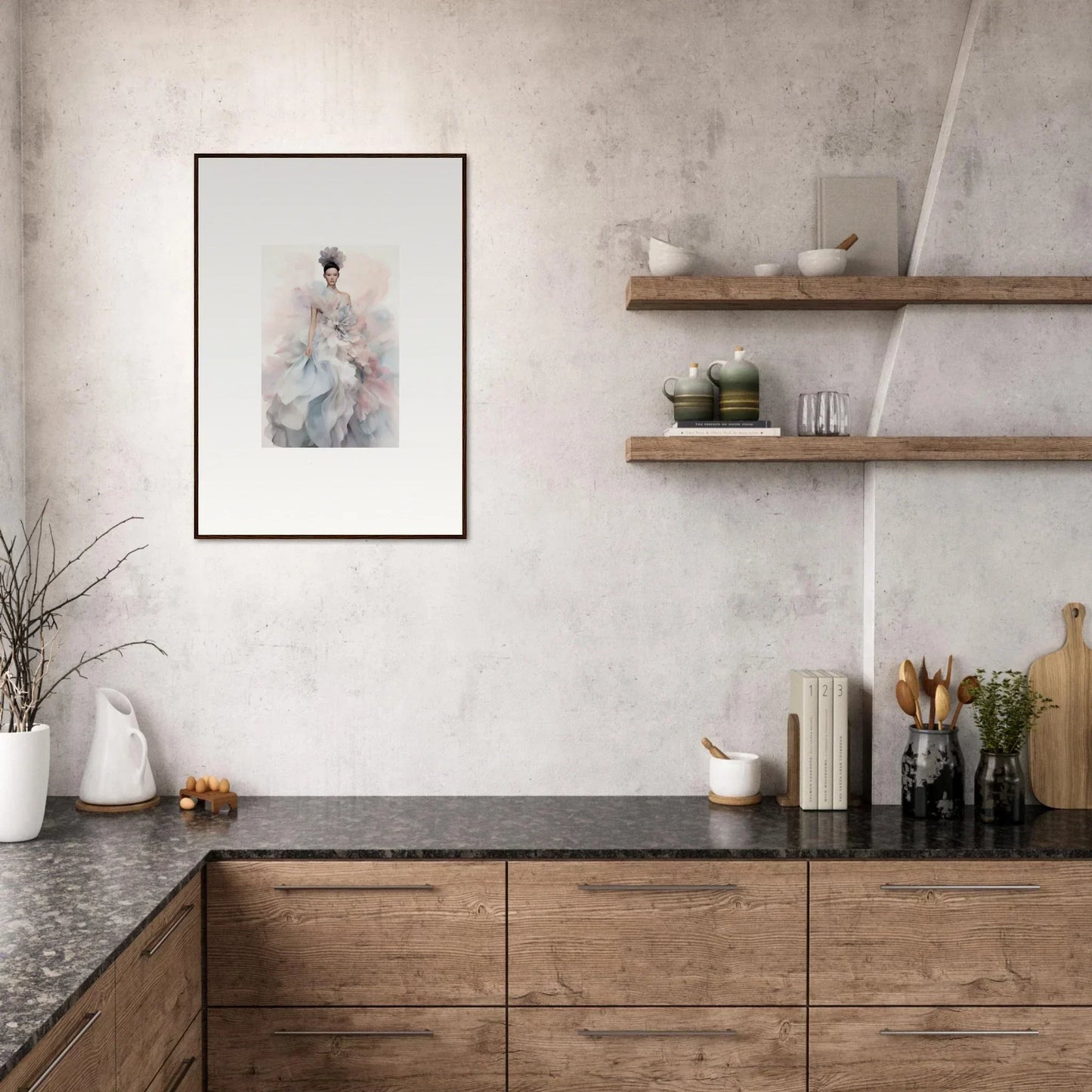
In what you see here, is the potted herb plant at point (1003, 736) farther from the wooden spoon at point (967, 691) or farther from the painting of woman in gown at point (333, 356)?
the painting of woman in gown at point (333, 356)


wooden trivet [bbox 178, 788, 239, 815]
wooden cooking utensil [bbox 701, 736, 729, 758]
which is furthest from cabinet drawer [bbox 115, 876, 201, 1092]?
wooden cooking utensil [bbox 701, 736, 729, 758]

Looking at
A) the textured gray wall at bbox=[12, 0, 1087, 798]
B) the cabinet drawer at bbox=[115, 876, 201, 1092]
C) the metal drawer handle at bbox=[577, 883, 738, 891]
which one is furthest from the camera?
the textured gray wall at bbox=[12, 0, 1087, 798]

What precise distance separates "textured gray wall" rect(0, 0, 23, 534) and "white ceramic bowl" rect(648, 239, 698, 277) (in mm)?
1574

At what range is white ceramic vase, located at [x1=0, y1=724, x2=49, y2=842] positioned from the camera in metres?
2.18

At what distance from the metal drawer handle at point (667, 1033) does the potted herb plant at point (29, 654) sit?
1281 mm

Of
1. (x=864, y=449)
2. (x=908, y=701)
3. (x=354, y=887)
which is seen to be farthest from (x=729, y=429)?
(x=354, y=887)

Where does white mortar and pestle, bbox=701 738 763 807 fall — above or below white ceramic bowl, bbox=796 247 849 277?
below

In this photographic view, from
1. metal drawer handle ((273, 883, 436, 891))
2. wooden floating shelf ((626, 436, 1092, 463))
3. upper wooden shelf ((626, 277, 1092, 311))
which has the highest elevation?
upper wooden shelf ((626, 277, 1092, 311))

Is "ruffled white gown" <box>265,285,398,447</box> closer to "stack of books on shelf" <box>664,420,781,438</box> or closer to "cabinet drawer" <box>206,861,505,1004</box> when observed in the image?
"stack of books on shelf" <box>664,420,781,438</box>

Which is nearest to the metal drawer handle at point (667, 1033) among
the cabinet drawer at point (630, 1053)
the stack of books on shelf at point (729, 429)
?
the cabinet drawer at point (630, 1053)

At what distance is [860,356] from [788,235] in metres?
0.36

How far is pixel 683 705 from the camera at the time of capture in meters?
2.64

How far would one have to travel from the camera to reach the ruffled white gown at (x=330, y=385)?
261cm

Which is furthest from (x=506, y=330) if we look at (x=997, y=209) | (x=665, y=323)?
(x=997, y=209)
